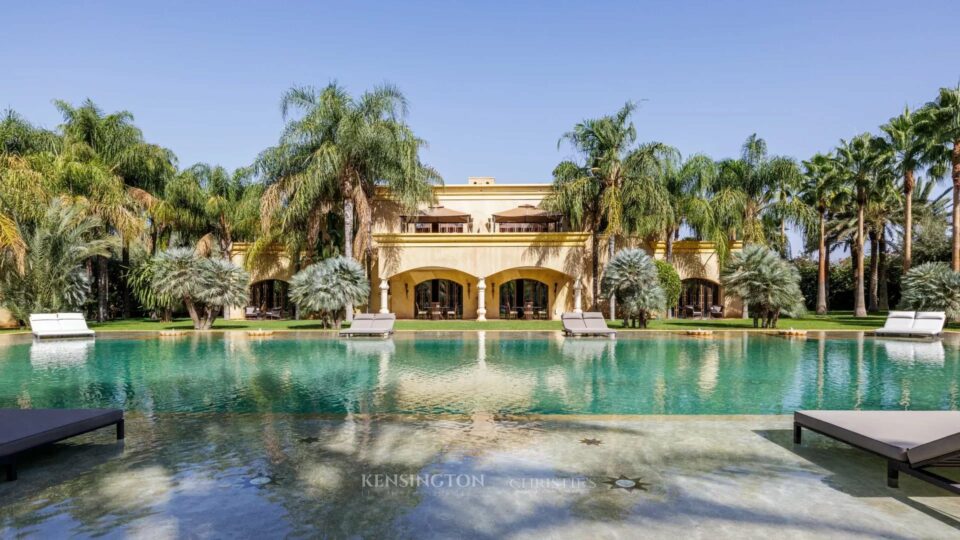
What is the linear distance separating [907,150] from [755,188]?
642 centimetres

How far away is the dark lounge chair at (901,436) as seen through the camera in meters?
3.95

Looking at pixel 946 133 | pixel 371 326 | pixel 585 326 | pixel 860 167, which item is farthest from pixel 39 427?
pixel 860 167

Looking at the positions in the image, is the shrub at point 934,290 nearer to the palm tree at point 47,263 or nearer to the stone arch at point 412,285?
the stone arch at point 412,285

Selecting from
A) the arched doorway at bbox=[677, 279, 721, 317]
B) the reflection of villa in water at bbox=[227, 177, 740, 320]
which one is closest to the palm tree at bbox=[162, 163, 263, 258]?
the reflection of villa in water at bbox=[227, 177, 740, 320]

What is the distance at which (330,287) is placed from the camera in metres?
20.3

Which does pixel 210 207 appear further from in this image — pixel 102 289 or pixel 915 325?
pixel 915 325

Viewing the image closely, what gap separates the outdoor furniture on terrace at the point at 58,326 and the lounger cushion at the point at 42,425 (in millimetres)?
15082

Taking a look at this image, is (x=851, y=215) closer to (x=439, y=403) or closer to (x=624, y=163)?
(x=624, y=163)

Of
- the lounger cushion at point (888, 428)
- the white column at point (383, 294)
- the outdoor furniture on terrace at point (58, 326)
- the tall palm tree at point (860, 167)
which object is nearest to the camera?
the lounger cushion at point (888, 428)

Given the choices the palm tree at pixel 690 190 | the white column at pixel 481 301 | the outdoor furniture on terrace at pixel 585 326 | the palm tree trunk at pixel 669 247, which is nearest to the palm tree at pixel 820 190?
the palm tree at pixel 690 190

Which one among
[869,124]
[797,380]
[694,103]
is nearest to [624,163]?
[694,103]

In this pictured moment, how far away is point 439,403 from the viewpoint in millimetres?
7812

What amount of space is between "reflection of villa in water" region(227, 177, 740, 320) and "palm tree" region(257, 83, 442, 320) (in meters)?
2.47

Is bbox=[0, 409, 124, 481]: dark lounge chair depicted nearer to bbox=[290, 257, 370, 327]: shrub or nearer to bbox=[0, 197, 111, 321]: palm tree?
bbox=[290, 257, 370, 327]: shrub
